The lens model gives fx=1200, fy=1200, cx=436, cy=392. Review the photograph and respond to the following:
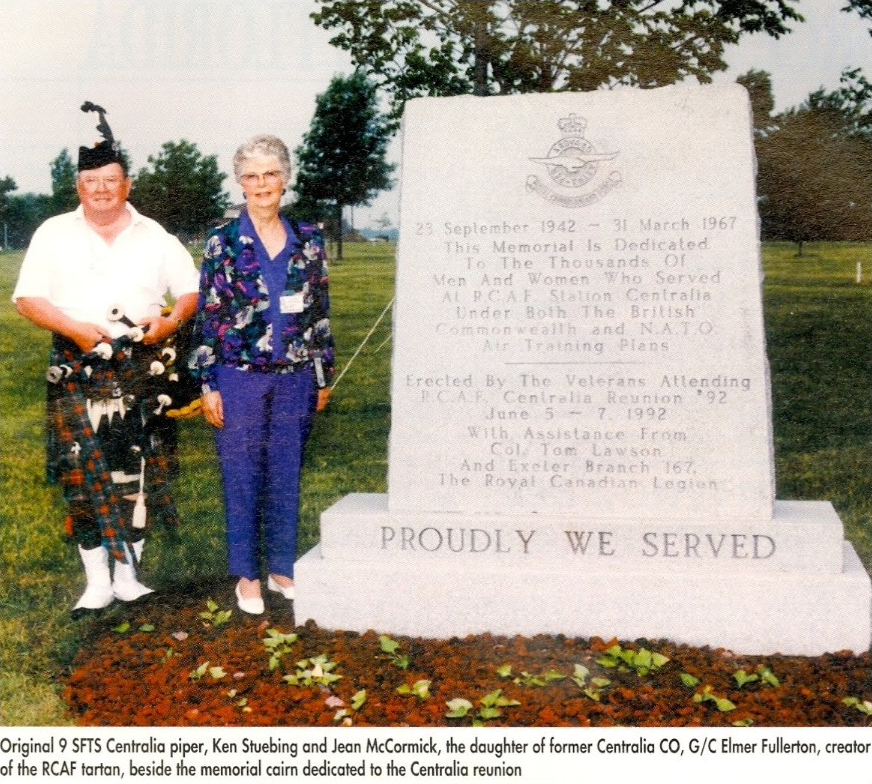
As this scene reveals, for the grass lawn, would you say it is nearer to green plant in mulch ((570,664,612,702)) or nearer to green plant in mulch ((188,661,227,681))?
green plant in mulch ((188,661,227,681))

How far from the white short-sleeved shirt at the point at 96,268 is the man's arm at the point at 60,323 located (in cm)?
2

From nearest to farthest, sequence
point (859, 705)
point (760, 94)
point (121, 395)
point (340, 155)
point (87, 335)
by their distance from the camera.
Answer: point (859, 705), point (87, 335), point (121, 395), point (760, 94), point (340, 155)

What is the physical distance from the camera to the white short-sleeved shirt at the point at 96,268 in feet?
17.7

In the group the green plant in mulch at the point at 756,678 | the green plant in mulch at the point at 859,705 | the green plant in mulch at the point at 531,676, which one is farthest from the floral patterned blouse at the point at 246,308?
the green plant in mulch at the point at 859,705

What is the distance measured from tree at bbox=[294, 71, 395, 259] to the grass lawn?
11.3 inches

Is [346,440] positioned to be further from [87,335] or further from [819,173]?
[819,173]

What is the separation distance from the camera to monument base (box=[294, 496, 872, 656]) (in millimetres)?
4770

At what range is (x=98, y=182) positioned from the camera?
18.1 feet

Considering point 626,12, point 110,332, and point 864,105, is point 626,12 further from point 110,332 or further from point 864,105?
point 110,332

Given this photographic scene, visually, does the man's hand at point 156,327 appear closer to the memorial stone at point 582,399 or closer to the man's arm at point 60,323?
the man's arm at point 60,323

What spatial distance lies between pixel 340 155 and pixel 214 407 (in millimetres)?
1648

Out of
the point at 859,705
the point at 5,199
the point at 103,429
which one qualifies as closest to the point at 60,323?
the point at 103,429

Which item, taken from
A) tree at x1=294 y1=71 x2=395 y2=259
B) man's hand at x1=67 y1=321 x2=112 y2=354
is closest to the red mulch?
man's hand at x1=67 y1=321 x2=112 y2=354

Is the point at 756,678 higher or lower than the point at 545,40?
lower
